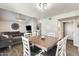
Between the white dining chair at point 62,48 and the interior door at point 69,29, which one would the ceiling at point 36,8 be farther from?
the white dining chair at point 62,48

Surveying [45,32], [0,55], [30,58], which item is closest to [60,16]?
[45,32]

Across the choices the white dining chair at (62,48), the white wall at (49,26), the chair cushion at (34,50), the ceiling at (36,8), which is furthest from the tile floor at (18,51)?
the ceiling at (36,8)

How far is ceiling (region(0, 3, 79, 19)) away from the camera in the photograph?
1.26 meters

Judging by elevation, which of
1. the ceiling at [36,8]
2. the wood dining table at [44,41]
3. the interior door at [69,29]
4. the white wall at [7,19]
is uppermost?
the ceiling at [36,8]

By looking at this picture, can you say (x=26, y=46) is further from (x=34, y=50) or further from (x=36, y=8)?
(x=36, y=8)

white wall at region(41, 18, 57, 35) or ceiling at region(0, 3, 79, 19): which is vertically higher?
ceiling at region(0, 3, 79, 19)

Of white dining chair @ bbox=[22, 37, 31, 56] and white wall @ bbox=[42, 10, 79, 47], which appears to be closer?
white wall @ bbox=[42, 10, 79, 47]

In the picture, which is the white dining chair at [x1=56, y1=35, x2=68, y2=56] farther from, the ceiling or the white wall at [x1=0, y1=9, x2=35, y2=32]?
the white wall at [x1=0, y1=9, x2=35, y2=32]

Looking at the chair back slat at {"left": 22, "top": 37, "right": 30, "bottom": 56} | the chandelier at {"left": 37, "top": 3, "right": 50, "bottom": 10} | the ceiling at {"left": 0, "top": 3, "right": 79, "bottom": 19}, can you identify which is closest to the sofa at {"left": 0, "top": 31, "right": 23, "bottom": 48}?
the chair back slat at {"left": 22, "top": 37, "right": 30, "bottom": 56}

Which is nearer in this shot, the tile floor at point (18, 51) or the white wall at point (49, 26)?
the tile floor at point (18, 51)

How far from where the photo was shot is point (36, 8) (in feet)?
4.31

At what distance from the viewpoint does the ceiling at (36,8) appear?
1.26 m

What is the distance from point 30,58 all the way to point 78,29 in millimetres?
1074

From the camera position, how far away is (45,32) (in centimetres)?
153
